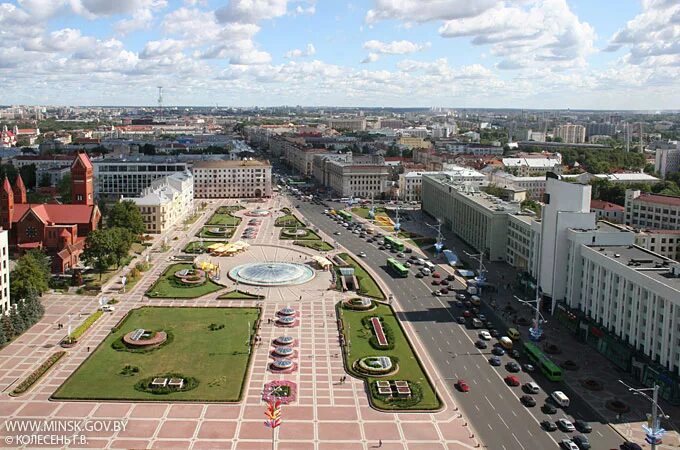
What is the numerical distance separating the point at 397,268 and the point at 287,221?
59406mm

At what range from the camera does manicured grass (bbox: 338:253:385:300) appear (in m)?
107

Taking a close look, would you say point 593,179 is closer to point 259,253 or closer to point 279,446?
point 259,253

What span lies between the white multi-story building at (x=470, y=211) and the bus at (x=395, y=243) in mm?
15768

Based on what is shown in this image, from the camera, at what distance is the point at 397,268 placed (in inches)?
4732

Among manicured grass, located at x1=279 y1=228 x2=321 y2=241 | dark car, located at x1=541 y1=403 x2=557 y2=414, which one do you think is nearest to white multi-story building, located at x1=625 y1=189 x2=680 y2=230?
manicured grass, located at x1=279 y1=228 x2=321 y2=241

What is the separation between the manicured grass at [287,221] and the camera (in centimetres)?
16912

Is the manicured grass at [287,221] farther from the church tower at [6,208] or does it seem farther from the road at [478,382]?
the church tower at [6,208]

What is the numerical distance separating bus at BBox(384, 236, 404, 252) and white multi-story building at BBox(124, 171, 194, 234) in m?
54.3

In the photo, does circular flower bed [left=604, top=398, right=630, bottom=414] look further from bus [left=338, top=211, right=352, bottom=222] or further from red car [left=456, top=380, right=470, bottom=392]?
bus [left=338, top=211, right=352, bottom=222]

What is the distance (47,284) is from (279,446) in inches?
2393

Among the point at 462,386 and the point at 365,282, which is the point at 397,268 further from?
the point at 462,386

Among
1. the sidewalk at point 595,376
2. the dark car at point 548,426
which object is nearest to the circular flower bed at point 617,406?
the sidewalk at point 595,376

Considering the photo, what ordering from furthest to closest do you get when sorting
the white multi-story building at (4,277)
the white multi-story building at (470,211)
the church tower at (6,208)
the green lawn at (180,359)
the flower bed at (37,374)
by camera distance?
the white multi-story building at (470,211) < the church tower at (6,208) < the white multi-story building at (4,277) < the green lawn at (180,359) < the flower bed at (37,374)

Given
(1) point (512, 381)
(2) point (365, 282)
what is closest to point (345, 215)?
(2) point (365, 282)
